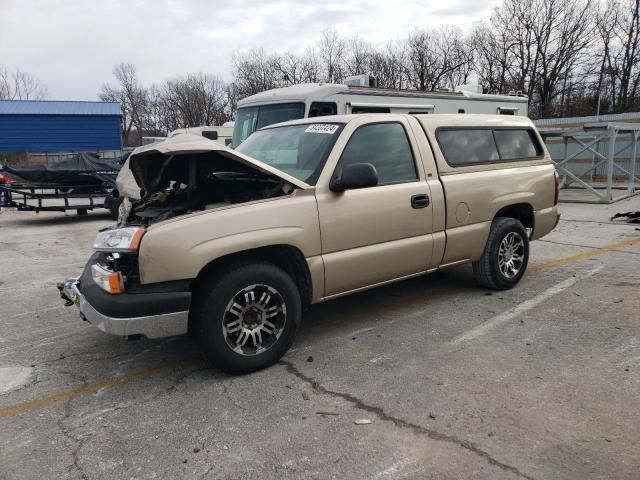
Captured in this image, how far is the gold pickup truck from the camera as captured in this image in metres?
3.42

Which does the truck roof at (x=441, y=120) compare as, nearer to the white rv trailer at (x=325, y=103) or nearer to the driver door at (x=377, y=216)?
the driver door at (x=377, y=216)

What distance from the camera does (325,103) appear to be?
32.7 feet

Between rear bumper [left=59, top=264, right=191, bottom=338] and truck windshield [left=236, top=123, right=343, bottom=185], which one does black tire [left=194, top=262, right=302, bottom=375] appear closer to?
rear bumper [left=59, top=264, right=191, bottom=338]

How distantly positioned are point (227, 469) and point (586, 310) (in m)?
3.94

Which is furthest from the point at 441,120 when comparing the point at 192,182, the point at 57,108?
the point at 57,108

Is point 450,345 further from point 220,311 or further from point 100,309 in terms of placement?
point 100,309

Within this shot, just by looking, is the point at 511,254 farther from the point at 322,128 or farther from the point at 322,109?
the point at 322,109

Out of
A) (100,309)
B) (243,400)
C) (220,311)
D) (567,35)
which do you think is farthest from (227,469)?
(567,35)

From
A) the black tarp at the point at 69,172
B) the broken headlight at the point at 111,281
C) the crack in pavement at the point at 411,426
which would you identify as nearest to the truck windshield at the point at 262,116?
the black tarp at the point at 69,172

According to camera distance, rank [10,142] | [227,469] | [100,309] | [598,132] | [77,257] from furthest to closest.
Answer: [10,142] < [598,132] < [77,257] < [100,309] < [227,469]

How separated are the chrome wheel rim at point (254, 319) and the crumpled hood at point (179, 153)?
87 cm

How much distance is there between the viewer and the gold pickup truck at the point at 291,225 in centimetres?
342

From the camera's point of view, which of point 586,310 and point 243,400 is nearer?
point 243,400

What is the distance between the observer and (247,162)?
146 inches
